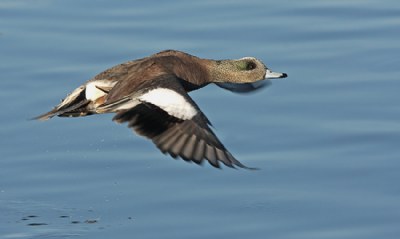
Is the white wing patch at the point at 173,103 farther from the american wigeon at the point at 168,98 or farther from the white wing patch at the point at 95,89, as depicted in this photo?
the white wing patch at the point at 95,89

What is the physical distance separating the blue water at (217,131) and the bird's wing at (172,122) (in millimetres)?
818

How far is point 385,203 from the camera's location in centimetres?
841

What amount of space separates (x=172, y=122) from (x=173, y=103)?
0.36 feet

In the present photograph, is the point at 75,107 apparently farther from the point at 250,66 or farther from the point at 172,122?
the point at 250,66

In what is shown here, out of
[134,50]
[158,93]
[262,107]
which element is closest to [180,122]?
[158,93]

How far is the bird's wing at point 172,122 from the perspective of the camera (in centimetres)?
742

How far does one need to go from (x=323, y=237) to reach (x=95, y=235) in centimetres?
143

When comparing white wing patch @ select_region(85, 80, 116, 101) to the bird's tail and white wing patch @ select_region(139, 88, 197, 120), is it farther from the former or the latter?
white wing patch @ select_region(139, 88, 197, 120)

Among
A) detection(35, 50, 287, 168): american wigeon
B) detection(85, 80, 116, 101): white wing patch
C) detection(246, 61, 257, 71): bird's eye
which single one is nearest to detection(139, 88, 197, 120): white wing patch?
detection(35, 50, 287, 168): american wigeon

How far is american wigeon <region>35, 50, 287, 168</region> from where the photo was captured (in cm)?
748

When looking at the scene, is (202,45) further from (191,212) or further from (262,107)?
(191,212)

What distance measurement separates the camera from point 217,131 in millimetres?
9430

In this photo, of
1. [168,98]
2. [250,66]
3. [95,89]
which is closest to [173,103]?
[168,98]

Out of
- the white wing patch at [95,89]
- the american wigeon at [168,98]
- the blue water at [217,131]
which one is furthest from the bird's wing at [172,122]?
the blue water at [217,131]
